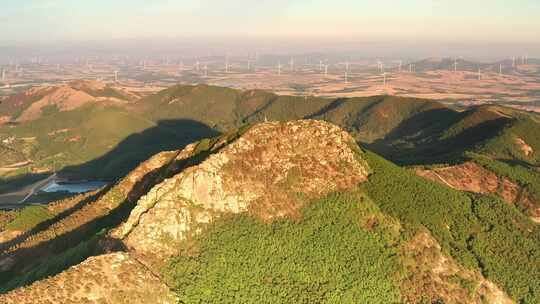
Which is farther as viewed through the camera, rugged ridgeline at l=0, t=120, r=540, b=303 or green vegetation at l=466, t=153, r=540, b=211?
green vegetation at l=466, t=153, r=540, b=211

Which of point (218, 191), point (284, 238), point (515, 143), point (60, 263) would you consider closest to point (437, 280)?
point (284, 238)

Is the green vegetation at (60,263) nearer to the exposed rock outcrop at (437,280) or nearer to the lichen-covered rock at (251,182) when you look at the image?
the lichen-covered rock at (251,182)

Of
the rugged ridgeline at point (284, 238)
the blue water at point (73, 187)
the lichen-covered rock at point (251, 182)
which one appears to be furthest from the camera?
the blue water at point (73, 187)

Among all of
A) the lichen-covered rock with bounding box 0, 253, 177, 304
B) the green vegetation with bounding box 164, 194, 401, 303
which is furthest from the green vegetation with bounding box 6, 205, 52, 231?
the lichen-covered rock with bounding box 0, 253, 177, 304

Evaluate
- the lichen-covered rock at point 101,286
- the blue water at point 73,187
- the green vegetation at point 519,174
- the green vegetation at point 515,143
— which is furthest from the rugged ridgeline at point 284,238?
the blue water at point 73,187

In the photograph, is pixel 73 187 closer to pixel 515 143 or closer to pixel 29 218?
pixel 29 218

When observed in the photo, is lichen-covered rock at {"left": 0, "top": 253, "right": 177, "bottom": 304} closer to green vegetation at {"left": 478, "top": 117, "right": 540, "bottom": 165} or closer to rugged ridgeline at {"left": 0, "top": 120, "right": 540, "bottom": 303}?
rugged ridgeline at {"left": 0, "top": 120, "right": 540, "bottom": 303}
